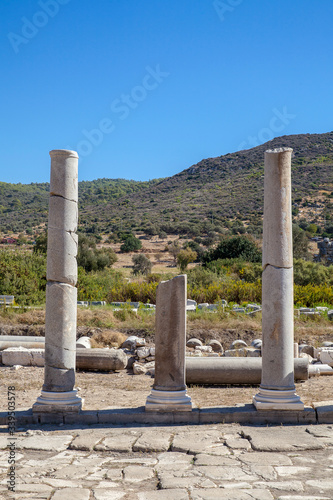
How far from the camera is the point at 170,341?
8594 millimetres

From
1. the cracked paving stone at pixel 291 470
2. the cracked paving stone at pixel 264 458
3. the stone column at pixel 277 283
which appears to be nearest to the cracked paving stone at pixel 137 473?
the cracked paving stone at pixel 264 458

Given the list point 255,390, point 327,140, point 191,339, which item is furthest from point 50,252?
point 327,140

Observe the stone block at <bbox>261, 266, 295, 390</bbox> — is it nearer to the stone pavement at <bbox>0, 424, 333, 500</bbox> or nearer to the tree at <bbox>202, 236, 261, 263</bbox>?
the stone pavement at <bbox>0, 424, 333, 500</bbox>

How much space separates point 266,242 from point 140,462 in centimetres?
388

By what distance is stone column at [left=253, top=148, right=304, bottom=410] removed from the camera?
28.0ft

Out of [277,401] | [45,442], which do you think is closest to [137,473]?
[45,442]

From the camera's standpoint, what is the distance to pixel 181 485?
5711 mm

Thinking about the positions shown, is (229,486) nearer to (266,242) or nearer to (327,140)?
(266,242)

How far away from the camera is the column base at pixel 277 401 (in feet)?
27.1

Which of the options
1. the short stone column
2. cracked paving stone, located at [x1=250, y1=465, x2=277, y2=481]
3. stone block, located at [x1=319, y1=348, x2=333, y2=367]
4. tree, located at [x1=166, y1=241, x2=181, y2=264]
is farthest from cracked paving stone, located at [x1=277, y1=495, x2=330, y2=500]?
tree, located at [x1=166, y1=241, x2=181, y2=264]

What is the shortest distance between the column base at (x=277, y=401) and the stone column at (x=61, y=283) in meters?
2.73

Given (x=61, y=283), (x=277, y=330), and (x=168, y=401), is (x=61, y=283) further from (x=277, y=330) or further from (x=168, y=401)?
(x=277, y=330)

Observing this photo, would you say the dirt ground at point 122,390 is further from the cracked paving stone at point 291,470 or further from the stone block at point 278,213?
the cracked paving stone at point 291,470

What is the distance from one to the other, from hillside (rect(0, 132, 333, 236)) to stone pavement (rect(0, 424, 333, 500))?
3708 centimetres
